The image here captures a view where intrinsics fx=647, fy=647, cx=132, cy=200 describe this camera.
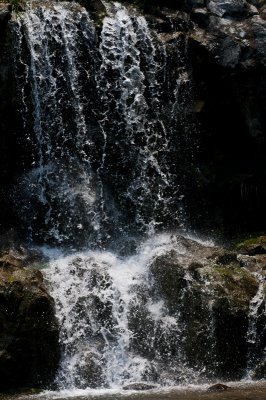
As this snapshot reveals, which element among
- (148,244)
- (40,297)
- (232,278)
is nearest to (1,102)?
(148,244)

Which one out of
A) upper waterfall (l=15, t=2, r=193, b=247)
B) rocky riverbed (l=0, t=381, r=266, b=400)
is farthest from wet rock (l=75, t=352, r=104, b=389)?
upper waterfall (l=15, t=2, r=193, b=247)

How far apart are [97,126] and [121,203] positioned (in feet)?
7.17

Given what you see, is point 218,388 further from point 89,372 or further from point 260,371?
point 89,372

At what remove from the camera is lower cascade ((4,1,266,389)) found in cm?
1260

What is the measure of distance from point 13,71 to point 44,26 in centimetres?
159

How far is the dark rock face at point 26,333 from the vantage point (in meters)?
11.6

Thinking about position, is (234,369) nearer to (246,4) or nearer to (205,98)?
(205,98)

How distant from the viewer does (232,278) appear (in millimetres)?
13156

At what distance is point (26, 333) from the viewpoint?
11742 mm

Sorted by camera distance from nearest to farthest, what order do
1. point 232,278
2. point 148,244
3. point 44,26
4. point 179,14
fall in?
1. point 232,278
2. point 148,244
3. point 44,26
4. point 179,14

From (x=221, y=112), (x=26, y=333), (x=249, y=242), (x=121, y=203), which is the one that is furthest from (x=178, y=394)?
(x=221, y=112)

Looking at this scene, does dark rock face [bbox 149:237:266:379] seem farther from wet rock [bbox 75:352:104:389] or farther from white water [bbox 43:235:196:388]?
wet rock [bbox 75:352:104:389]

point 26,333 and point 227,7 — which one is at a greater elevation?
point 227,7

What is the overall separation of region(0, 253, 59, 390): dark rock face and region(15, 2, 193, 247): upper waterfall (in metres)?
3.98
